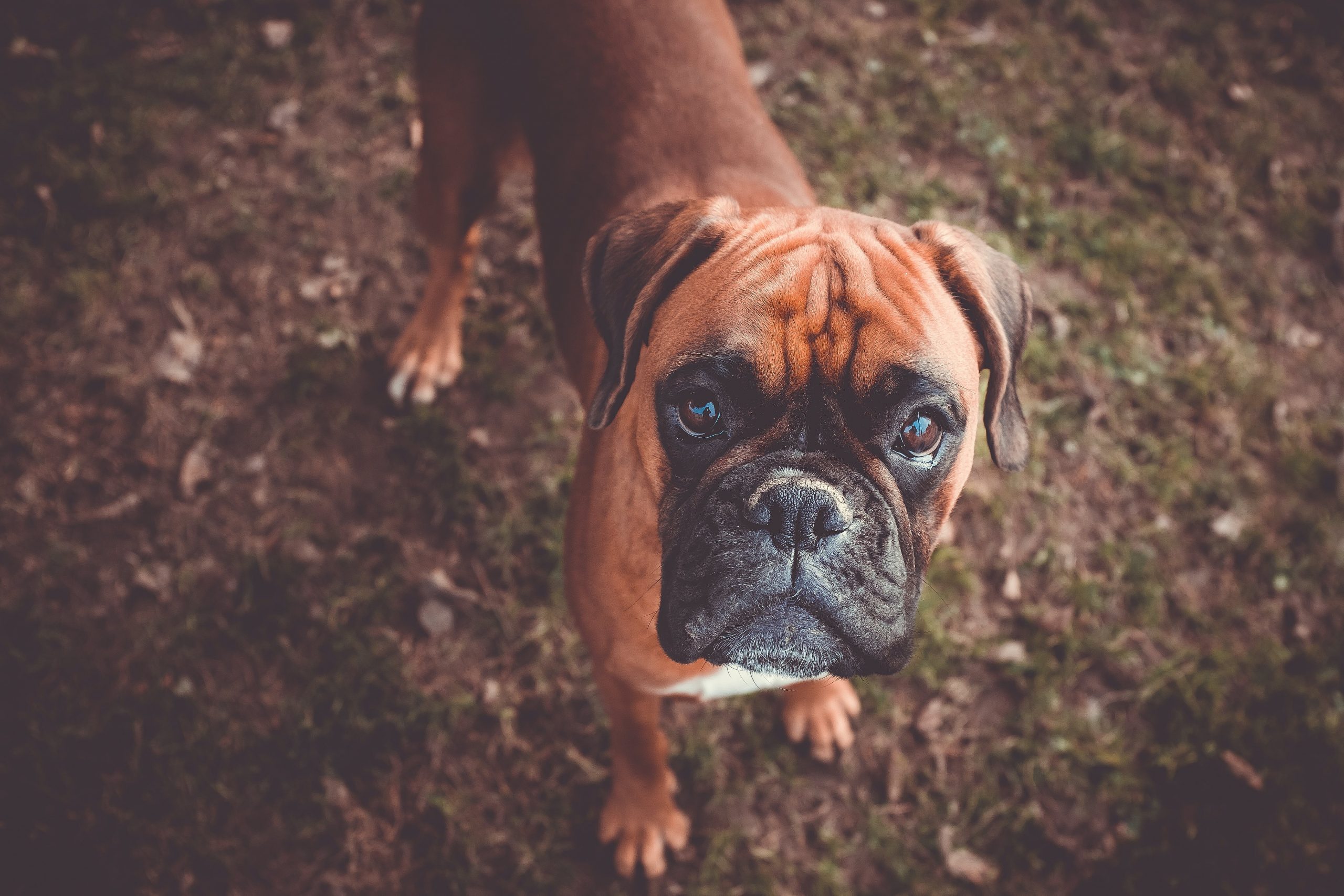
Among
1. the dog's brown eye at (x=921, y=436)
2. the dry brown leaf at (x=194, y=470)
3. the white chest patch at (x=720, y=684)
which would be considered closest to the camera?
the dog's brown eye at (x=921, y=436)

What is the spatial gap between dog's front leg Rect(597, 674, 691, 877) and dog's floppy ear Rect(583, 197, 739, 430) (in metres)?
1.18

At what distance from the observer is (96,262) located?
4.68 metres

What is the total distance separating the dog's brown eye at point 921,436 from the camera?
2.22 metres

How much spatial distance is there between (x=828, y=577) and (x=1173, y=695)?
2.99m

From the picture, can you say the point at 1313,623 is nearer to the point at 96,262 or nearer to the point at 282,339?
the point at 282,339

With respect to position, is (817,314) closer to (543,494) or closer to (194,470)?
(543,494)

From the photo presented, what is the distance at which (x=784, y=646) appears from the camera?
210 centimetres

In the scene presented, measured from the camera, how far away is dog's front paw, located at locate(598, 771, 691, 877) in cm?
345

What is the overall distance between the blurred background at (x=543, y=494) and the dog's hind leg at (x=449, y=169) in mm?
276

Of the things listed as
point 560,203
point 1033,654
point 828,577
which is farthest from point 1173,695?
point 560,203

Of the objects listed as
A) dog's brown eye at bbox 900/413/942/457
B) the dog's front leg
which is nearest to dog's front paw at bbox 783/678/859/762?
the dog's front leg

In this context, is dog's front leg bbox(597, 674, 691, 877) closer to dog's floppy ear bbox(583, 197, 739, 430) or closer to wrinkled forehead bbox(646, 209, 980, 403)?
dog's floppy ear bbox(583, 197, 739, 430)

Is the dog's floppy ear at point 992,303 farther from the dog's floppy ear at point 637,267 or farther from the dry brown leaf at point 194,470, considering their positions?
the dry brown leaf at point 194,470

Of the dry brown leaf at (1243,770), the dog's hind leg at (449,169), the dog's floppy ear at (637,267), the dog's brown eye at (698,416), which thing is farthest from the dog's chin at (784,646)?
the dry brown leaf at (1243,770)
